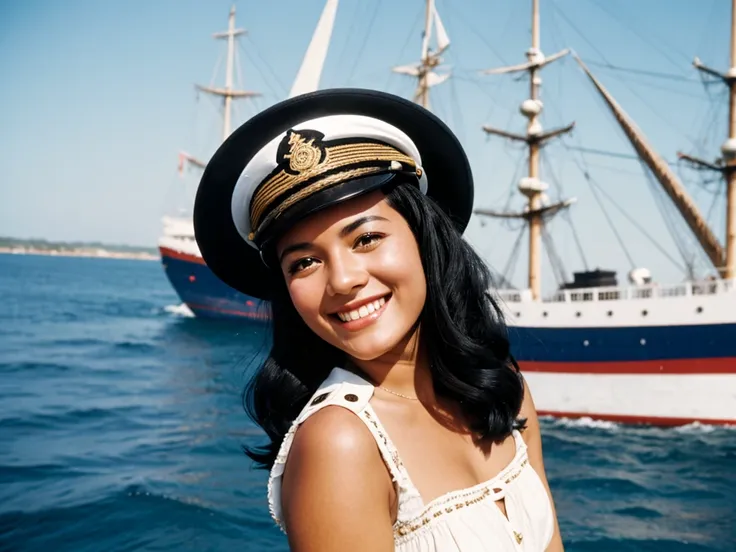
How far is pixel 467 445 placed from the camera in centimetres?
166

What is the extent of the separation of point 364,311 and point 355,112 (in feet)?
1.73

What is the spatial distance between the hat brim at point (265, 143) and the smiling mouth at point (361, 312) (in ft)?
0.83

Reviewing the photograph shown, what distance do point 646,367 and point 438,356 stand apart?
15.0 meters

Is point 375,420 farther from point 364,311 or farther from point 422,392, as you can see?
point 422,392

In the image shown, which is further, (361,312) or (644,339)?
(644,339)

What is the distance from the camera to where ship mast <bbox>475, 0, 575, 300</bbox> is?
2269 centimetres

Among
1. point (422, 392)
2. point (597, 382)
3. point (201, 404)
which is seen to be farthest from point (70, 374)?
point (422, 392)

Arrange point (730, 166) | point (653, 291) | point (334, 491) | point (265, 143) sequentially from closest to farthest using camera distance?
point (334, 491)
point (265, 143)
point (653, 291)
point (730, 166)

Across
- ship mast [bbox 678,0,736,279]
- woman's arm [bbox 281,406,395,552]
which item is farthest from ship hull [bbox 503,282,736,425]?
woman's arm [bbox 281,406,395,552]

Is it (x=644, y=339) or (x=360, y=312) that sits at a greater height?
(x=360, y=312)

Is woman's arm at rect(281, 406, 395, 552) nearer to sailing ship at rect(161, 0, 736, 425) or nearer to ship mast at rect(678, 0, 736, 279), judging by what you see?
sailing ship at rect(161, 0, 736, 425)

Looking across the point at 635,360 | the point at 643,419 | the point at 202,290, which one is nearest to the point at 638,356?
the point at 635,360

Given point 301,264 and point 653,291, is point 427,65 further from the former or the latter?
point 301,264

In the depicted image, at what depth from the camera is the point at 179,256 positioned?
129 ft
